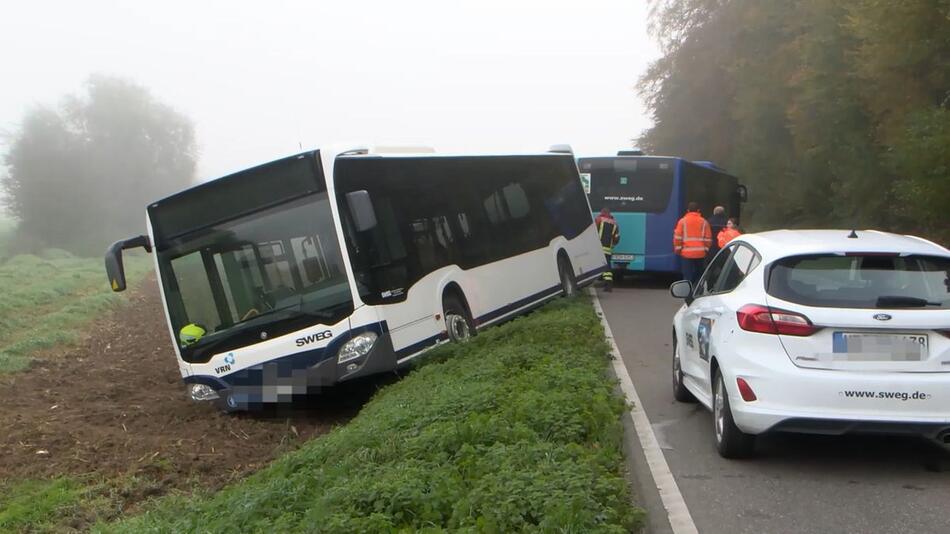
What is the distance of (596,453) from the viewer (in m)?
6.47

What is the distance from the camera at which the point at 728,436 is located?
704cm

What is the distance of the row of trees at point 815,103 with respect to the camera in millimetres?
21031

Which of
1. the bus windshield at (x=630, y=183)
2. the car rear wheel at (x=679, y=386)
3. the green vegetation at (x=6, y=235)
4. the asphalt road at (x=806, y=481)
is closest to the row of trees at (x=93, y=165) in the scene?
the green vegetation at (x=6, y=235)

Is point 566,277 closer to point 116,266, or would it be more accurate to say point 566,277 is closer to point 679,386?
point 679,386

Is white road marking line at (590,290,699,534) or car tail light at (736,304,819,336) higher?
car tail light at (736,304,819,336)

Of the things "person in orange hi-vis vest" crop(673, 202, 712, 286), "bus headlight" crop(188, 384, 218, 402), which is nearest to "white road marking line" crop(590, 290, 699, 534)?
"bus headlight" crop(188, 384, 218, 402)

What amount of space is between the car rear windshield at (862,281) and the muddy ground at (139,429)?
4.87 meters

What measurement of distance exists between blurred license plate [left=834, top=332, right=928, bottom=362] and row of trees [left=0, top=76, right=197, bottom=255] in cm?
6480

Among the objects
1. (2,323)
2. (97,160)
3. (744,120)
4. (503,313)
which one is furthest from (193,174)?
(503,313)

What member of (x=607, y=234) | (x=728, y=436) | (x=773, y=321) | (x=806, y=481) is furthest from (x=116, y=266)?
(x=607, y=234)

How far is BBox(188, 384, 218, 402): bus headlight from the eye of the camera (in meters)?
10.7

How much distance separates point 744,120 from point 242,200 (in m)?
38.0

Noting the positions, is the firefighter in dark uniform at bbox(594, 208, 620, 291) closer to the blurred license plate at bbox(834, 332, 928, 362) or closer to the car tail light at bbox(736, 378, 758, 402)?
the car tail light at bbox(736, 378, 758, 402)

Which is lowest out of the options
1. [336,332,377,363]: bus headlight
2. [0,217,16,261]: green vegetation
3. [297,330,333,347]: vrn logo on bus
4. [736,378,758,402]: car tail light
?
[736,378,758,402]: car tail light
